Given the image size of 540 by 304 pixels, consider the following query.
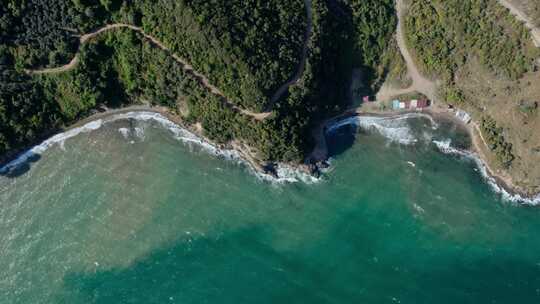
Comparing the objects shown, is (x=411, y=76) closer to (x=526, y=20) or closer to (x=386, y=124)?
(x=386, y=124)

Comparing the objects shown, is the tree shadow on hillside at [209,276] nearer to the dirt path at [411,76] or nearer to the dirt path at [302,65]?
the dirt path at [302,65]

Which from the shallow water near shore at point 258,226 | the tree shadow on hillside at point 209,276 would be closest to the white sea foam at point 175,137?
the shallow water near shore at point 258,226

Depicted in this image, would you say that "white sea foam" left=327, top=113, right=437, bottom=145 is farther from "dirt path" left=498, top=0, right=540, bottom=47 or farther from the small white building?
"dirt path" left=498, top=0, right=540, bottom=47

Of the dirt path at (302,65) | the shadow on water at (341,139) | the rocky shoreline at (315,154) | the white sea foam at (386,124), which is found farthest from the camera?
the white sea foam at (386,124)

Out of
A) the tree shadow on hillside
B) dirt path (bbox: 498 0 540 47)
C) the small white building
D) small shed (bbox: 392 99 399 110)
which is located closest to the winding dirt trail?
small shed (bbox: 392 99 399 110)

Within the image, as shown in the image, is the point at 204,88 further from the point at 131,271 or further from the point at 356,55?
the point at 131,271

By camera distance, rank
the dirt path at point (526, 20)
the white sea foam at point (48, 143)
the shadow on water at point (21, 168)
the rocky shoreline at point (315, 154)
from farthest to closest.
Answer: the white sea foam at point (48, 143), the shadow on water at point (21, 168), the rocky shoreline at point (315, 154), the dirt path at point (526, 20)

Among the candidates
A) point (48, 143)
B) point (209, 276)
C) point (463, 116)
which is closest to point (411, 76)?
point (463, 116)
